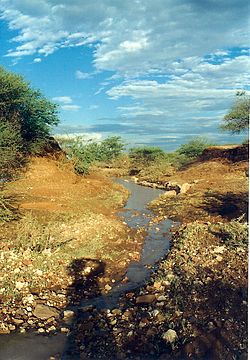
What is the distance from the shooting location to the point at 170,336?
12.9 feet

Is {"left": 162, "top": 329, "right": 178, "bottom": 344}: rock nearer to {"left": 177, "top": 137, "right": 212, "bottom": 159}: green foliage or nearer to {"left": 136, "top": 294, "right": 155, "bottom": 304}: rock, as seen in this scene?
{"left": 136, "top": 294, "right": 155, "bottom": 304}: rock

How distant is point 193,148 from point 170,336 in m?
29.2

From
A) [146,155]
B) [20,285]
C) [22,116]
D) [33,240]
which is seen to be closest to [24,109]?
[22,116]

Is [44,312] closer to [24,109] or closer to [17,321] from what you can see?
[17,321]

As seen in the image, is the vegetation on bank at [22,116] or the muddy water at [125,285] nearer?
the muddy water at [125,285]

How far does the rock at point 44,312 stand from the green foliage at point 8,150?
6833 mm

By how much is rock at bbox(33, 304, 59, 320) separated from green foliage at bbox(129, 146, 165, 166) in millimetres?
Result: 28170

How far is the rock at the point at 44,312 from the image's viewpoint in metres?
4.70

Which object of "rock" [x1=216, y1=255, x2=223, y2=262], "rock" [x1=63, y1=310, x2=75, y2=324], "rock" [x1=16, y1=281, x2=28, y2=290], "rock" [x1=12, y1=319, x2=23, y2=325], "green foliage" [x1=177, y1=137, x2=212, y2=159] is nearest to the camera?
"rock" [x1=12, y1=319, x2=23, y2=325]

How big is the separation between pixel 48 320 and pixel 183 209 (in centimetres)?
799

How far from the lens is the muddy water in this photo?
3.96 m

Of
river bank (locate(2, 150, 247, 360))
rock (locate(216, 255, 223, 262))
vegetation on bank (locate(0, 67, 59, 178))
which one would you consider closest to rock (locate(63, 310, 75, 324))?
river bank (locate(2, 150, 247, 360))

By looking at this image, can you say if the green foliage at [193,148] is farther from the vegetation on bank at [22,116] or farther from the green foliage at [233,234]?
the green foliage at [233,234]

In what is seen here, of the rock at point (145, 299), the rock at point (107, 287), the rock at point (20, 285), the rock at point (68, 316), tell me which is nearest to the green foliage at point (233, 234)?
the rock at point (145, 299)
